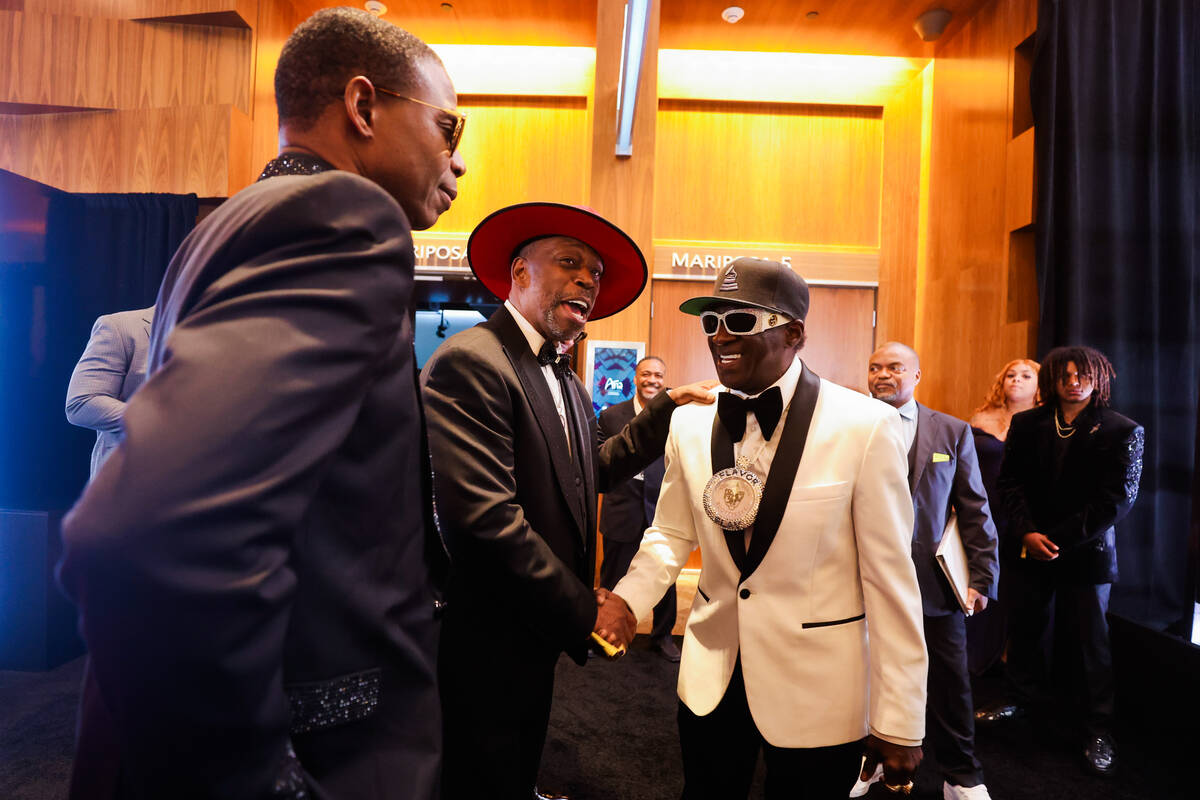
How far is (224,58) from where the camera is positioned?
18.5 feet

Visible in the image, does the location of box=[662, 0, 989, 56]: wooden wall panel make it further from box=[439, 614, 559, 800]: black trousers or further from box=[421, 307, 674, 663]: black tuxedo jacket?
box=[439, 614, 559, 800]: black trousers

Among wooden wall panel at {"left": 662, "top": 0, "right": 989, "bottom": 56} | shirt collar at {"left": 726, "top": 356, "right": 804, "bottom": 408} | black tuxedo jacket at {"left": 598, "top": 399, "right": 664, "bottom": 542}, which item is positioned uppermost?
wooden wall panel at {"left": 662, "top": 0, "right": 989, "bottom": 56}

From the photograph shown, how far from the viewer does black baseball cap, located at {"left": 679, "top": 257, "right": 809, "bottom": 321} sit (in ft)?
6.12

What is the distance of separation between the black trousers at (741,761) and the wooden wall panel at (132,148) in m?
5.69

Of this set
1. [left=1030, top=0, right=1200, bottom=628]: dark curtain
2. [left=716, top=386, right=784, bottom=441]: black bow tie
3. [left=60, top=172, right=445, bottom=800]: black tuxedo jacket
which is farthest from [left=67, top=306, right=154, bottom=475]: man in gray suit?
[left=1030, top=0, right=1200, bottom=628]: dark curtain

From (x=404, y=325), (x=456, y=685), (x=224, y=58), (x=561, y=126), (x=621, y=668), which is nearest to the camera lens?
(x=404, y=325)

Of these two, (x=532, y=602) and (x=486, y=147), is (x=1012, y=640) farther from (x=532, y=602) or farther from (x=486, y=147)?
(x=486, y=147)

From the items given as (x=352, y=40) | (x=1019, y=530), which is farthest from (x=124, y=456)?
(x=1019, y=530)

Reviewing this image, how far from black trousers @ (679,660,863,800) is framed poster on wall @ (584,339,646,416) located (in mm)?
4097

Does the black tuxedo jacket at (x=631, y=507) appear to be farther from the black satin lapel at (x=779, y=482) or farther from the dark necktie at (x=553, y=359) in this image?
the black satin lapel at (x=779, y=482)

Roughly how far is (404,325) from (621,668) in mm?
4111

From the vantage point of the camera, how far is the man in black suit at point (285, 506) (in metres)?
0.57

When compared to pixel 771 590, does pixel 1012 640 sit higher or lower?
lower

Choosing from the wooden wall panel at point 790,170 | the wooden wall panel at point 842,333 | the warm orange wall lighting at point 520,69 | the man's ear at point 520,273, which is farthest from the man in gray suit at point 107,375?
the wooden wall panel at point 842,333
